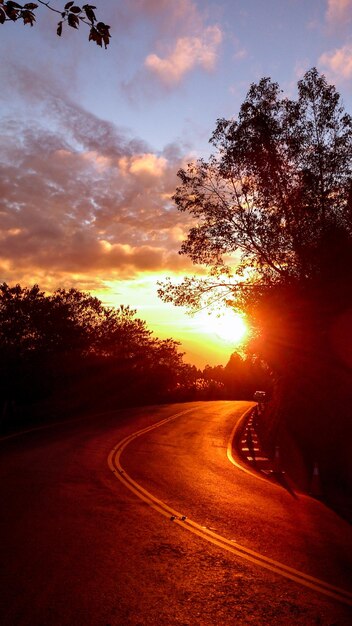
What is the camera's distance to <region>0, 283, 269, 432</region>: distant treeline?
35562 mm

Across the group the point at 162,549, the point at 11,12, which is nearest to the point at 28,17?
the point at 11,12

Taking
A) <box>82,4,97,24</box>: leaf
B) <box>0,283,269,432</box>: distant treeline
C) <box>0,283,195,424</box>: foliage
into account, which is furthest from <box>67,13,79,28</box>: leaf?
<box>0,283,195,424</box>: foliage

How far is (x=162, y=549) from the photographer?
268 inches

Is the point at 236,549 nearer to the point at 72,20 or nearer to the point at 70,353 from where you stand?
the point at 72,20

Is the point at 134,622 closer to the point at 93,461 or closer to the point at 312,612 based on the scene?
the point at 312,612

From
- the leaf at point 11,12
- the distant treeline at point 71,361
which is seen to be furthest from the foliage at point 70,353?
the leaf at point 11,12

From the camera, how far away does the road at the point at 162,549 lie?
195 inches

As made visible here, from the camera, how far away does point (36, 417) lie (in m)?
28.9

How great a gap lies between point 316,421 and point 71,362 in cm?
2853

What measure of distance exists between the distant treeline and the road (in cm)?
1347

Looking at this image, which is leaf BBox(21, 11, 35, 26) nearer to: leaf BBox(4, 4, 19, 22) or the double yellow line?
leaf BBox(4, 4, 19, 22)

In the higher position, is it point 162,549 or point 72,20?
point 72,20

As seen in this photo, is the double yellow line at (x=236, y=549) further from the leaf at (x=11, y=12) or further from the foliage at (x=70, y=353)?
the foliage at (x=70, y=353)

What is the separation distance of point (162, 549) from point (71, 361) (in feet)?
125
